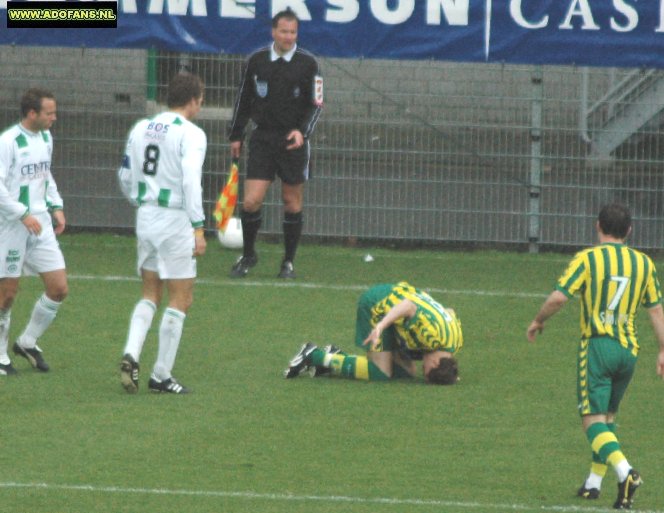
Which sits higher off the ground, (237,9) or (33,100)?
(237,9)

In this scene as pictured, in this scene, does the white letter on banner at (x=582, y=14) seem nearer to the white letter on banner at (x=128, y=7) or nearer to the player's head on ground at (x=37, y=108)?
the white letter on banner at (x=128, y=7)

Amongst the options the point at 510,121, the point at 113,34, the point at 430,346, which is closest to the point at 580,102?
the point at 510,121

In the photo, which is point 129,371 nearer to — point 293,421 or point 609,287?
point 293,421

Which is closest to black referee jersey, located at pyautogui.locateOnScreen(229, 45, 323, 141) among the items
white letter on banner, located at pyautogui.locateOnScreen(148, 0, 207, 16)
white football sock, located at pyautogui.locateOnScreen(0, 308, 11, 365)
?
white letter on banner, located at pyautogui.locateOnScreen(148, 0, 207, 16)

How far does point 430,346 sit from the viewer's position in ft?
28.9

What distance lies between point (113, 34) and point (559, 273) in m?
4.64

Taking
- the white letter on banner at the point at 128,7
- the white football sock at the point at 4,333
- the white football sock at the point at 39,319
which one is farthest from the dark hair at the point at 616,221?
the white letter on banner at the point at 128,7

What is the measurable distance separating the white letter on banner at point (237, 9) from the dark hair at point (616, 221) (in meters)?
7.47

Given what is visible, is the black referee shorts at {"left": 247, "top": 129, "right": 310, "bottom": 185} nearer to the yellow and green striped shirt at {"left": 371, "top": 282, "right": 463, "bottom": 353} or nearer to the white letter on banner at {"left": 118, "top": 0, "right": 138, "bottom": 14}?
the white letter on banner at {"left": 118, "top": 0, "right": 138, "bottom": 14}

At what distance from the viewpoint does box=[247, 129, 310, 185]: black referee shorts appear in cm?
1243

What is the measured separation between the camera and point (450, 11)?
1330cm

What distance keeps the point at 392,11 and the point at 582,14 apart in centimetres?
170

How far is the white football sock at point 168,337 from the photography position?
8352 millimetres

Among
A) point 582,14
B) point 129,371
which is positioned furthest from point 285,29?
point 129,371
